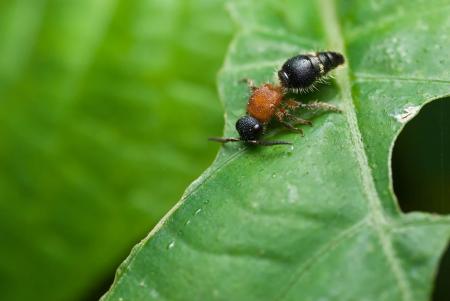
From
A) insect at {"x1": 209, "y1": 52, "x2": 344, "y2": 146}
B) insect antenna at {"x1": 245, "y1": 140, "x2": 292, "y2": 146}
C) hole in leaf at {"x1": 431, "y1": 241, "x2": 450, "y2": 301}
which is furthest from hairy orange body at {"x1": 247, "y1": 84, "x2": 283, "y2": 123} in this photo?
hole in leaf at {"x1": 431, "y1": 241, "x2": 450, "y2": 301}

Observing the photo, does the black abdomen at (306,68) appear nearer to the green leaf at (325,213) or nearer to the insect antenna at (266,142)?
the green leaf at (325,213)

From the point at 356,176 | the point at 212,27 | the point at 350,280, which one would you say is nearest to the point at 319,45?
the point at 212,27

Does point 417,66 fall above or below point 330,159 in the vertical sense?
above

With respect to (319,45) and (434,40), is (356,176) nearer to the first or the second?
(434,40)

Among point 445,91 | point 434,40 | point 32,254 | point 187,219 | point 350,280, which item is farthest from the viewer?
point 32,254

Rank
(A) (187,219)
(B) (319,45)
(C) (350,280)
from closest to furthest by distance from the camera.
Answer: (C) (350,280), (A) (187,219), (B) (319,45)

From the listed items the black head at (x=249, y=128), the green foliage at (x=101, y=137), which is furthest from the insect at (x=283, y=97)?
the green foliage at (x=101, y=137)

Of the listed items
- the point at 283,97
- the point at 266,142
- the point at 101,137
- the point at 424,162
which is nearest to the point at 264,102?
the point at 283,97
